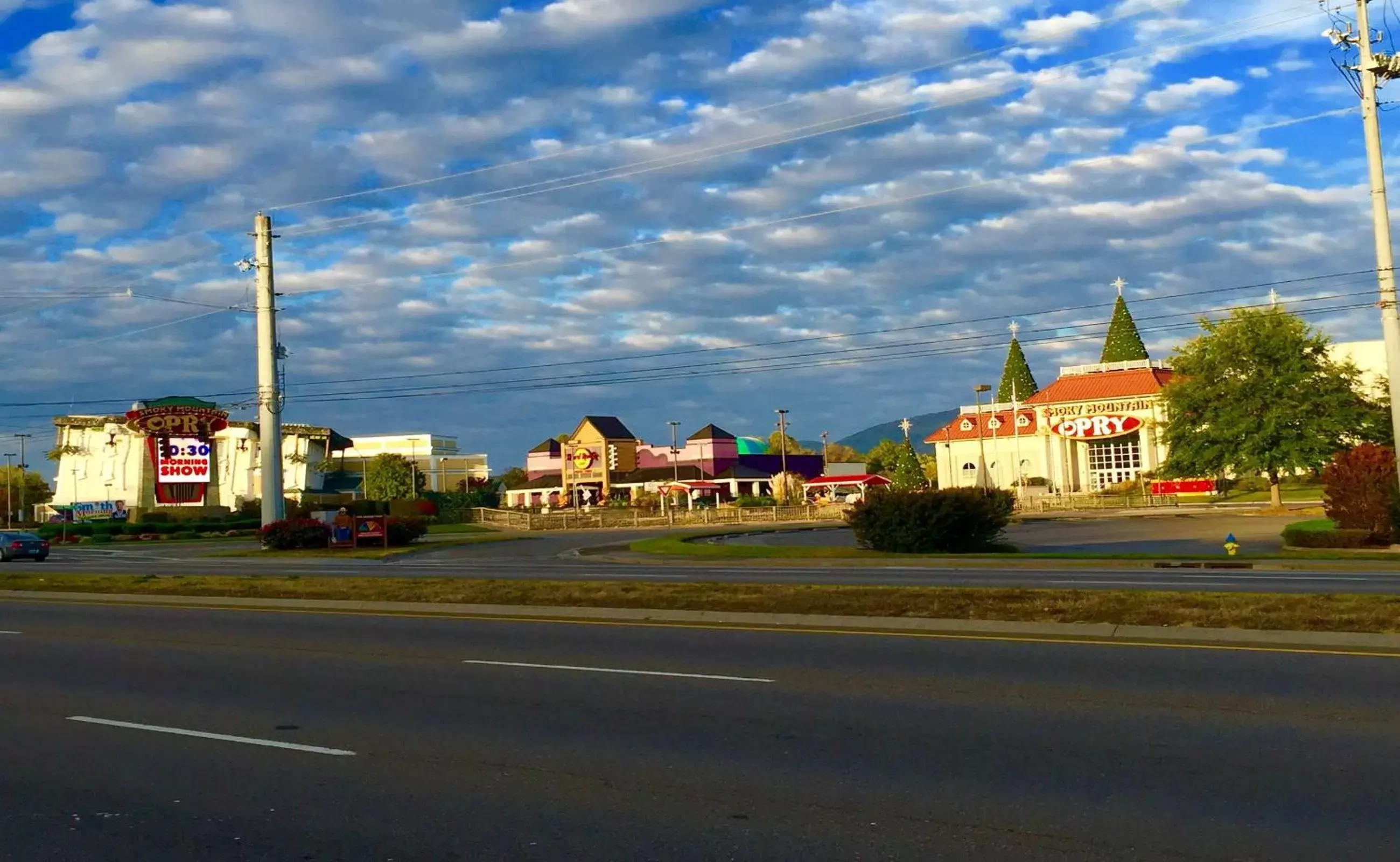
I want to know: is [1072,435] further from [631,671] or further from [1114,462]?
[631,671]

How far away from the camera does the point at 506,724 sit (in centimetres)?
1023

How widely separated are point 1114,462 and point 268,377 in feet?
205

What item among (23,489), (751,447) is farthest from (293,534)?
(23,489)

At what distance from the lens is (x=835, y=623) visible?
17125 mm

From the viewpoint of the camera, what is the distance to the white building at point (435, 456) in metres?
151

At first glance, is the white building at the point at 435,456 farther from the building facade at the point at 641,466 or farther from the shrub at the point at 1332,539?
the shrub at the point at 1332,539

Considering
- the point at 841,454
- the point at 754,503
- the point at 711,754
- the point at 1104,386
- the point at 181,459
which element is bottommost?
the point at 711,754

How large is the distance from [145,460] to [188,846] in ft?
366

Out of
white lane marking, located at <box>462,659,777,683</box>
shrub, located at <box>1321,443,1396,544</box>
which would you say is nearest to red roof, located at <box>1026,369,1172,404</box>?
shrub, located at <box>1321,443,1396,544</box>

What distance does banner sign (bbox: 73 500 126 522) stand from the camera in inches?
3949

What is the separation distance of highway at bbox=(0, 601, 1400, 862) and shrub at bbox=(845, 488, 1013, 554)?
21.1 meters

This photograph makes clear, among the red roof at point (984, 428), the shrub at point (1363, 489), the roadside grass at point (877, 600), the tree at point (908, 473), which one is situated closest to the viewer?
the roadside grass at point (877, 600)

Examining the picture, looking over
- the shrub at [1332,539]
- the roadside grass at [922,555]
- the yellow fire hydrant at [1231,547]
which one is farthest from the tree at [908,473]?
the yellow fire hydrant at [1231,547]

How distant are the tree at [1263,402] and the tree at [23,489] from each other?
125 metres
